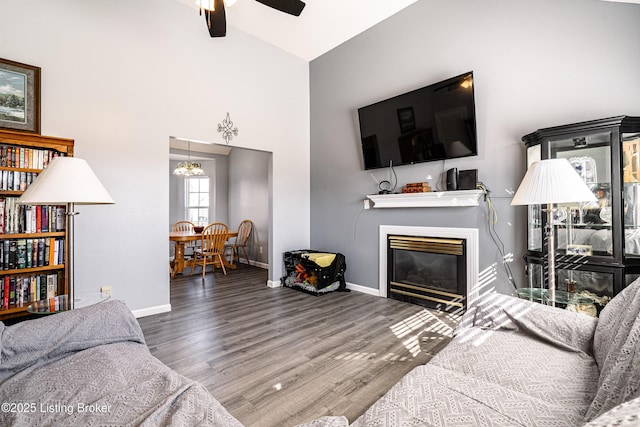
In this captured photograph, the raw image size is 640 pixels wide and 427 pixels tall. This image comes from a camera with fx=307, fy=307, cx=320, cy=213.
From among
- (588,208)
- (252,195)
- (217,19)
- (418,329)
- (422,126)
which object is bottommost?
(418,329)

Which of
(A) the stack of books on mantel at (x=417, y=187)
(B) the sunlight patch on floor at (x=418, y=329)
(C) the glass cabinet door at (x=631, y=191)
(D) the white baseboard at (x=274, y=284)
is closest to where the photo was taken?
(C) the glass cabinet door at (x=631, y=191)

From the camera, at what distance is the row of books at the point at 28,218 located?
7.76 feet

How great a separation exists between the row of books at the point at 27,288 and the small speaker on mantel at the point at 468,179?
384 cm

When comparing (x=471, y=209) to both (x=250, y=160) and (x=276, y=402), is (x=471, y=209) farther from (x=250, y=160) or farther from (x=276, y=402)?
(x=250, y=160)

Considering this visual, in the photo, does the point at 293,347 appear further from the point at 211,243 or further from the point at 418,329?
the point at 211,243

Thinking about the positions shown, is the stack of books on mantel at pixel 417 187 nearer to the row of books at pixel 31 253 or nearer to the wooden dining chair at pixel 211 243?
the wooden dining chair at pixel 211 243

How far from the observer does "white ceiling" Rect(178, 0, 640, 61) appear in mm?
3664

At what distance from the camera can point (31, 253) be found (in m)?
2.45

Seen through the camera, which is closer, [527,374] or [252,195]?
[527,374]

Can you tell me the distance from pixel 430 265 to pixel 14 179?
404cm

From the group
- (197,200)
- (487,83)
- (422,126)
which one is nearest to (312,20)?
(422,126)

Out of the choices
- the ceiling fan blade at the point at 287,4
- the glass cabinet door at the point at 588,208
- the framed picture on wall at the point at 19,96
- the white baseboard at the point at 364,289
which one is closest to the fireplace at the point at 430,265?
the white baseboard at the point at 364,289

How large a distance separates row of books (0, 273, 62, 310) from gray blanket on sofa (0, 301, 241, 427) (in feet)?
4.23

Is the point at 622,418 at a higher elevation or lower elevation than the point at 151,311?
higher
